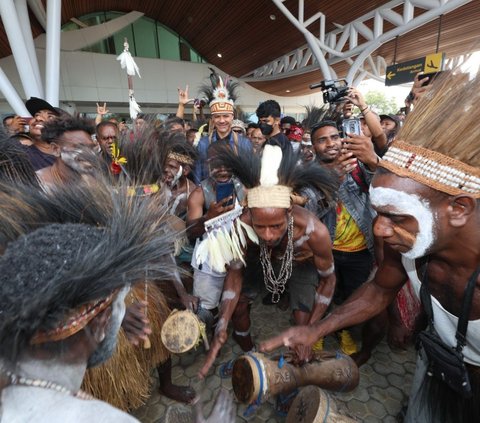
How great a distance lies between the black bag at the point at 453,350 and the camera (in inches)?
48.8

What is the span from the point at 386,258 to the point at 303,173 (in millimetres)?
902

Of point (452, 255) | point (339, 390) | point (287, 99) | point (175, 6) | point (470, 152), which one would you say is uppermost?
point (175, 6)

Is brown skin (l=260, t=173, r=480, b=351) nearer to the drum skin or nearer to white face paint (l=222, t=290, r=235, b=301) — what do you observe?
the drum skin

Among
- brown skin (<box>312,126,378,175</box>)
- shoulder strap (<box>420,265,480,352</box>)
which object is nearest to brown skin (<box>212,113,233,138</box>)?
brown skin (<box>312,126,378,175</box>)

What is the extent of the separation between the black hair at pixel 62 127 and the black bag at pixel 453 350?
3272mm

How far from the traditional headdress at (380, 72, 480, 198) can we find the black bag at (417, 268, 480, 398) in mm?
441

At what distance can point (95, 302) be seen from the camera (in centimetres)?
89

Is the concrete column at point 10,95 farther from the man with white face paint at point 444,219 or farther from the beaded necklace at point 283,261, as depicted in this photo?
the man with white face paint at point 444,219

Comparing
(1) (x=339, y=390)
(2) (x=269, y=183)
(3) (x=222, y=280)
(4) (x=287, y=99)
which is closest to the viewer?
(1) (x=339, y=390)

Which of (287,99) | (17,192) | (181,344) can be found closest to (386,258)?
(181,344)

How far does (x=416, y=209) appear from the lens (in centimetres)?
117

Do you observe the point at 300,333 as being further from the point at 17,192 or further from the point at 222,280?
the point at 17,192

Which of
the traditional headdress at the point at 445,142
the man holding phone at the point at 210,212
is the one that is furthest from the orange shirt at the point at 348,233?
the traditional headdress at the point at 445,142

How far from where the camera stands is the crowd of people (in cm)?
78
